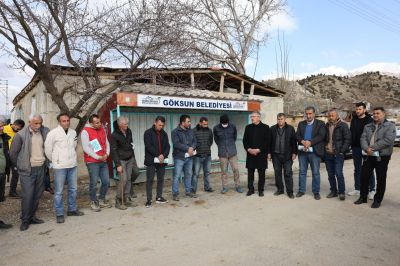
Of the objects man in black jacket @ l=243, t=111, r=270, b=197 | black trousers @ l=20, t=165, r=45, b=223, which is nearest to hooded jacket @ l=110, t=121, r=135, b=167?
black trousers @ l=20, t=165, r=45, b=223

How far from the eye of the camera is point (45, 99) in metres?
8.82

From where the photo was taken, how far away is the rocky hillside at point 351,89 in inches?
1461

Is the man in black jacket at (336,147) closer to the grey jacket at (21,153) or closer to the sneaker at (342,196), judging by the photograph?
the sneaker at (342,196)

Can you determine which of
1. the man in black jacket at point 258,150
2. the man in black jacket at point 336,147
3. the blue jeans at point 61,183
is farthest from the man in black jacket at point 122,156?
the man in black jacket at point 336,147

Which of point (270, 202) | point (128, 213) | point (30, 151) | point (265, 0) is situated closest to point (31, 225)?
point (30, 151)

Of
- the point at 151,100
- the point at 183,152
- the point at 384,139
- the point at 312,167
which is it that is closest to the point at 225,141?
the point at 183,152

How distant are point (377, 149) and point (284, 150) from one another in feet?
5.72

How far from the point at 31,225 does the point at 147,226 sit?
1900 mm

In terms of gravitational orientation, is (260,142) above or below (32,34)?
below

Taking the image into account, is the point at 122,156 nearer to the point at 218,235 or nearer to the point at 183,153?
the point at 183,153

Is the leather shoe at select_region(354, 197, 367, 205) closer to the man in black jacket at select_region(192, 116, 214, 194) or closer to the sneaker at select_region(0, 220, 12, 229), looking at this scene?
the man in black jacket at select_region(192, 116, 214, 194)

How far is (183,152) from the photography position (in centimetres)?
679

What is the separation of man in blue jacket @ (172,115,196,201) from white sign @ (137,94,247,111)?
126cm

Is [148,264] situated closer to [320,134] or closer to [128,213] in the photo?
[128,213]
